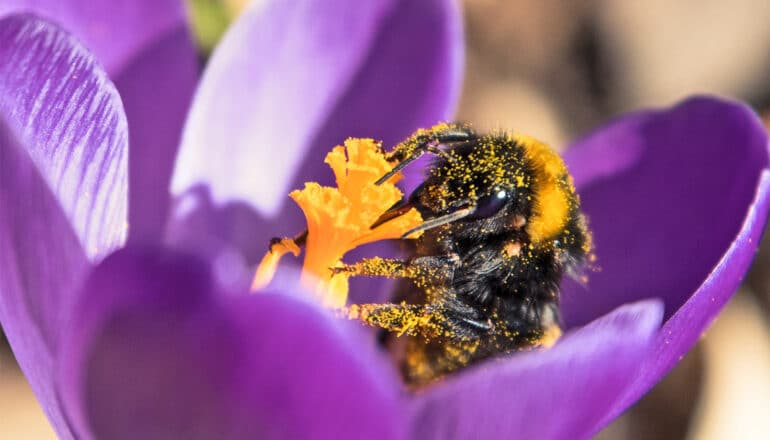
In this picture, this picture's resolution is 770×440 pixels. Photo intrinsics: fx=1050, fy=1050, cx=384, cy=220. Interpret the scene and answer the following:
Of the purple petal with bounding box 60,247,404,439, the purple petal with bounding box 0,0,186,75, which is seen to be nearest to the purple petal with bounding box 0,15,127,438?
the purple petal with bounding box 60,247,404,439

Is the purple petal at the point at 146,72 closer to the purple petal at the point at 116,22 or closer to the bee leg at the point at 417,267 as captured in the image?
the purple petal at the point at 116,22

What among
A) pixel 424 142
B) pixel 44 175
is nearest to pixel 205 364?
pixel 44 175

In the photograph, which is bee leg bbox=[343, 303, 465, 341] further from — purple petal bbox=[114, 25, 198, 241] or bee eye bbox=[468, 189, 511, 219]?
purple petal bbox=[114, 25, 198, 241]

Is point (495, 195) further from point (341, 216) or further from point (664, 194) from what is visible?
point (664, 194)

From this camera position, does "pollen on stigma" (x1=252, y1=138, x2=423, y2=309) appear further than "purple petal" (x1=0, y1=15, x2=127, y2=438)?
Yes

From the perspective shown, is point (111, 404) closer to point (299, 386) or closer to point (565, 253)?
point (299, 386)

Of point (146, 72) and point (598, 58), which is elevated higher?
point (146, 72)

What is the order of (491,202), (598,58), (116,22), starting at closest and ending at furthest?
(491,202) < (116,22) < (598,58)

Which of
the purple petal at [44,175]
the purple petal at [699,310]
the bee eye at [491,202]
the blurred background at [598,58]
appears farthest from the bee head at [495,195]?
the blurred background at [598,58]
